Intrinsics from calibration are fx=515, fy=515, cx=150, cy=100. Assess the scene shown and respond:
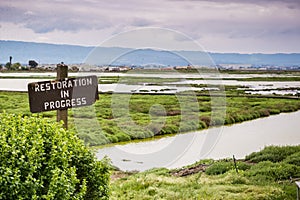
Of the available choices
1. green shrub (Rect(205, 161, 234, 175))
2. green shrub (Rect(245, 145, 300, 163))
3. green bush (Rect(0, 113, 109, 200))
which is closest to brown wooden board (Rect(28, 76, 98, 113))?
green bush (Rect(0, 113, 109, 200))

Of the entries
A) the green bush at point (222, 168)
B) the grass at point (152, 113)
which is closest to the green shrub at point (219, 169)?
the green bush at point (222, 168)

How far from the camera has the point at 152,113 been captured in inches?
926

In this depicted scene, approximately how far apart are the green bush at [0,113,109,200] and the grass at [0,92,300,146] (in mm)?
12548

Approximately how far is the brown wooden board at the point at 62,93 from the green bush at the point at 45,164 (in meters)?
0.39

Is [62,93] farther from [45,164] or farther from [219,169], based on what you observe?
[219,169]

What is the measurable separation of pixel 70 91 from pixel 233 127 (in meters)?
17.2

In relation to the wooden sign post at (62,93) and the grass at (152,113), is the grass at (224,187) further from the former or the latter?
the grass at (152,113)

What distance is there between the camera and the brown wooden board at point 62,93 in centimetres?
390

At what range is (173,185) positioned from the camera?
6.35m

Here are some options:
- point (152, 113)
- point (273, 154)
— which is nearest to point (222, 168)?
point (273, 154)

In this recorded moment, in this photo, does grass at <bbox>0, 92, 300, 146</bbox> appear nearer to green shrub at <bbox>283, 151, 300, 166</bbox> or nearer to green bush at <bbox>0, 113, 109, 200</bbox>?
green shrub at <bbox>283, 151, 300, 166</bbox>

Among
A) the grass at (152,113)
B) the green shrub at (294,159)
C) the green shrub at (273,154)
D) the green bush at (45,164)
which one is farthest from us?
the grass at (152,113)

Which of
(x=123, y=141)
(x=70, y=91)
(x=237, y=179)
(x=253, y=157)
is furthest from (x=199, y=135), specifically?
(x=70, y=91)

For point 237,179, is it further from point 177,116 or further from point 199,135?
point 177,116
